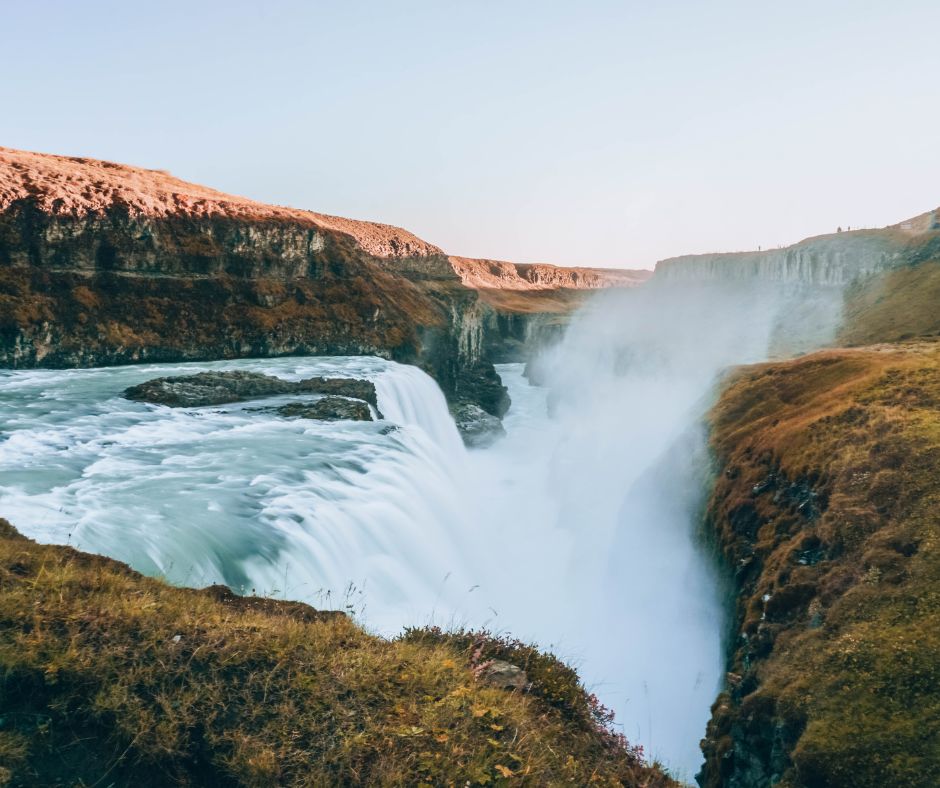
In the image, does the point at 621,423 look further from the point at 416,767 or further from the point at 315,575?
the point at 416,767

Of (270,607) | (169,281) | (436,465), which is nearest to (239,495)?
(270,607)

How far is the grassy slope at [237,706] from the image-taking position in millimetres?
5219

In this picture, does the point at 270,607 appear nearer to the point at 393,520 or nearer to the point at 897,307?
the point at 393,520

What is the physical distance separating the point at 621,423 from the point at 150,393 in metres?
38.8

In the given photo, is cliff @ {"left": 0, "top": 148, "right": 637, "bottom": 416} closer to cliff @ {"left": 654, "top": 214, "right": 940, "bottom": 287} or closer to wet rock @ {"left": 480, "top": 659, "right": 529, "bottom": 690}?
wet rock @ {"left": 480, "top": 659, "right": 529, "bottom": 690}

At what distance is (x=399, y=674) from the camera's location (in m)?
6.56

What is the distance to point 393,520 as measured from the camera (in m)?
18.2

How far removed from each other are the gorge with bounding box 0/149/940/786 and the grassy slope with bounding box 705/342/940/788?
0.30ft

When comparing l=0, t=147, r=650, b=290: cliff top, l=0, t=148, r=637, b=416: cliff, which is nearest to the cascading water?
l=0, t=148, r=637, b=416: cliff

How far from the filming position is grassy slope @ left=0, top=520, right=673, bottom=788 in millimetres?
5219

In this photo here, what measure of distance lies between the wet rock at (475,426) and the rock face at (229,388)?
20262 millimetres

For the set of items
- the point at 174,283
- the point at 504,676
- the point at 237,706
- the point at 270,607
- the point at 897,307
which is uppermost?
the point at 897,307

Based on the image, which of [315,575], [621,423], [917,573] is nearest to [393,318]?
[621,423]

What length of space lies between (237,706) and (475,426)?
52.4 metres
